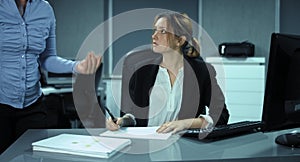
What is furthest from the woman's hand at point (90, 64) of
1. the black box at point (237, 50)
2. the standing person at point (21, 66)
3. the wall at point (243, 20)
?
the wall at point (243, 20)

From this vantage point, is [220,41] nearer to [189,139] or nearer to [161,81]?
[161,81]

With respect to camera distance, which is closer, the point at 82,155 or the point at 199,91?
the point at 82,155

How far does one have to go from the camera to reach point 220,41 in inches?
186

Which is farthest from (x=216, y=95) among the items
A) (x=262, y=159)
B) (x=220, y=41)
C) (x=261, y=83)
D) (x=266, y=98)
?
(x=220, y=41)

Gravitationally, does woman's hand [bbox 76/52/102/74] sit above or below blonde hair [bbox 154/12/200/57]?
below

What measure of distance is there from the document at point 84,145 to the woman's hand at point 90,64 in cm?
30

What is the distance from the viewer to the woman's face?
6.44ft

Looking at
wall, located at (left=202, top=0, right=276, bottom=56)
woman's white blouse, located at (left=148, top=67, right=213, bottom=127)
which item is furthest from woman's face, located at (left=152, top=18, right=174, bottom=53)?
wall, located at (left=202, top=0, right=276, bottom=56)

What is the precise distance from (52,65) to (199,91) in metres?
0.76

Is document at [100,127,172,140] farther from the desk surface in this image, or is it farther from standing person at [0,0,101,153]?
standing person at [0,0,101,153]

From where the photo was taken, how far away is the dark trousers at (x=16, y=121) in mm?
1589

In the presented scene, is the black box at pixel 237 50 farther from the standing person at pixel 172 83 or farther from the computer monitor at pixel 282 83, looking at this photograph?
the computer monitor at pixel 282 83

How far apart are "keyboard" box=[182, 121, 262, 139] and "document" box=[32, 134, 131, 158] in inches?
10.9

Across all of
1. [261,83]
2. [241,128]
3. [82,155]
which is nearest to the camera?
[82,155]
